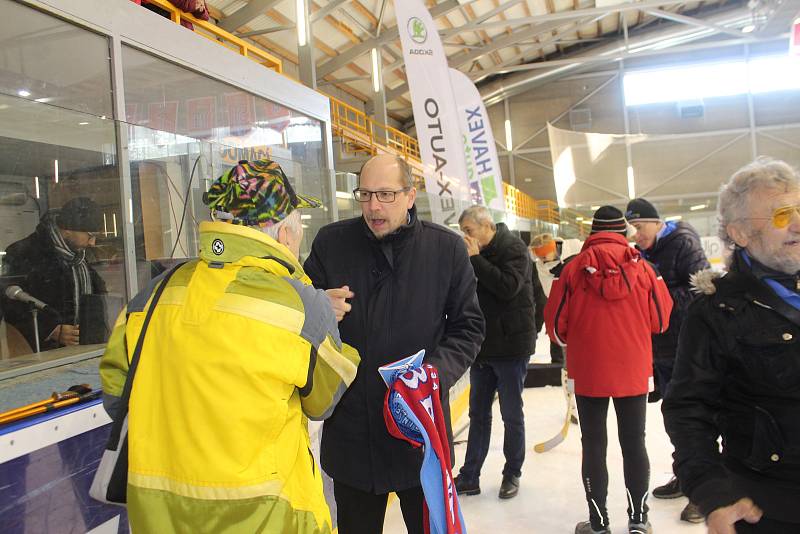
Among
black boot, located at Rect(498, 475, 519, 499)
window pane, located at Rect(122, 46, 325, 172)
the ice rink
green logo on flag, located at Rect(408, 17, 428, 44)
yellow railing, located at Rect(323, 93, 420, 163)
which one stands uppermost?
yellow railing, located at Rect(323, 93, 420, 163)

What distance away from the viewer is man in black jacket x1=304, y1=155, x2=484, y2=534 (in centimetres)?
190

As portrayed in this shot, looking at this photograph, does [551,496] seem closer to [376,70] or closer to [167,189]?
[167,189]

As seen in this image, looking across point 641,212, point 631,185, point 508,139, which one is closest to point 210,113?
point 641,212

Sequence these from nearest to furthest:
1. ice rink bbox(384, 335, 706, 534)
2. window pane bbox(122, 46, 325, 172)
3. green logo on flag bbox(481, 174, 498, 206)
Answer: ice rink bbox(384, 335, 706, 534)
window pane bbox(122, 46, 325, 172)
green logo on flag bbox(481, 174, 498, 206)

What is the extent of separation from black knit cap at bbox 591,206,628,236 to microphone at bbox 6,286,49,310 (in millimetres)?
2461

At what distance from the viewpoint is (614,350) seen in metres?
2.97

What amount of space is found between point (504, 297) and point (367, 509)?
6.12 ft

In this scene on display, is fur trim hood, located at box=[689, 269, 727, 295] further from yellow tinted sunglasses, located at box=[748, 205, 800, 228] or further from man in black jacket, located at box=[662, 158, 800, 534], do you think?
yellow tinted sunglasses, located at box=[748, 205, 800, 228]

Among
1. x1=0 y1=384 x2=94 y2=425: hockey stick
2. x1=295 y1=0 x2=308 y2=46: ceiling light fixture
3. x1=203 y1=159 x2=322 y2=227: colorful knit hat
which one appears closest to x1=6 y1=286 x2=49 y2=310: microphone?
x1=0 y1=384 x2=94 y2=425: hockey stick

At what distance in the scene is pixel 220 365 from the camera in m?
1.25

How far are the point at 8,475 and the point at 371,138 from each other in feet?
49.3

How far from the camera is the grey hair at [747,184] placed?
1.48 meters

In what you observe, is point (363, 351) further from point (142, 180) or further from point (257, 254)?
point (142, 180)

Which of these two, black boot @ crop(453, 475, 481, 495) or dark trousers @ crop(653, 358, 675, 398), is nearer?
dark trousers @ crop(653, 358, 675, 398)
